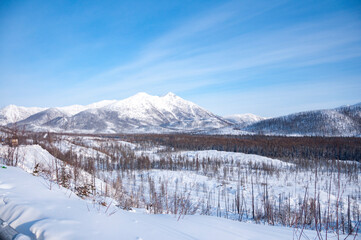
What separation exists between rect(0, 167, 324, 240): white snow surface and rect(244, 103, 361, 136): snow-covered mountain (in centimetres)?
6245

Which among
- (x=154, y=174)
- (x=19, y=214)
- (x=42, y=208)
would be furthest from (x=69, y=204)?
(x=154, y=174)

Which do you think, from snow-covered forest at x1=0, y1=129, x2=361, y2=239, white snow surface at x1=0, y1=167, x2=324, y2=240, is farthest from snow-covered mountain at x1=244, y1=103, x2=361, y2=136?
white snow surface at x1=0, y1=167, x2=324, y2=240

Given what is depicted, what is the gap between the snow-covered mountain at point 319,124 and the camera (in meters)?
56.6

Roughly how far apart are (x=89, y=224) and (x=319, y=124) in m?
72.3

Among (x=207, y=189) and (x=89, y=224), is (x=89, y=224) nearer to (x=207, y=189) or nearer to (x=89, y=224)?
(x=89, y=224)

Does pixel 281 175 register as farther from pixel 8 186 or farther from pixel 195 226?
pixel 8 186

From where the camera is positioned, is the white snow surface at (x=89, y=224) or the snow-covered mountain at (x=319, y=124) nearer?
the white snow surface at (x=89, y=224)

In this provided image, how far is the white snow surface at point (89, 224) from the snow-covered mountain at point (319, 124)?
62.4 m

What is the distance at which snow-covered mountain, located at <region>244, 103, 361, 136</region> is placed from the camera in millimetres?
56594

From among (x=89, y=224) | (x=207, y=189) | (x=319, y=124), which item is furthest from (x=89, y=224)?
(x=319, y=124)

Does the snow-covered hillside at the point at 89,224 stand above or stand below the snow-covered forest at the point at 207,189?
above

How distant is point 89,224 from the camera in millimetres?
3182

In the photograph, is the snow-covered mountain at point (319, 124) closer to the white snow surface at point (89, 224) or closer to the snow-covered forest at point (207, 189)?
the snow-covered forest at point (207, 189)

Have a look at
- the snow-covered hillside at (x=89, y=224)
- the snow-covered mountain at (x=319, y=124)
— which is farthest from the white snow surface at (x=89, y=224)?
the snow-covered mountain at (x=319, y=124)
